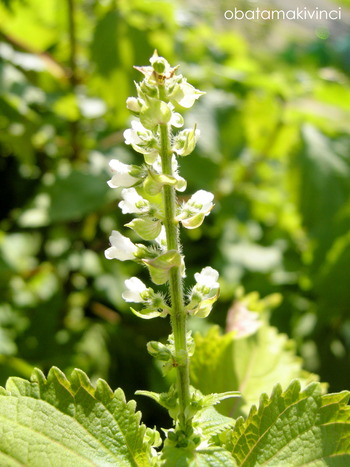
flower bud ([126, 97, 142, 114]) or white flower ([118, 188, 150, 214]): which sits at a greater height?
flower bud ([126, 97, 142, 114])

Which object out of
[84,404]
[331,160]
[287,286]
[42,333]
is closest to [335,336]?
[287,286]

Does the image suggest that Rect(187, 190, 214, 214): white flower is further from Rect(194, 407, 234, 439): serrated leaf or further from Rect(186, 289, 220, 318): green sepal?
Rect(194, 407, 234, 439): serrated leaf

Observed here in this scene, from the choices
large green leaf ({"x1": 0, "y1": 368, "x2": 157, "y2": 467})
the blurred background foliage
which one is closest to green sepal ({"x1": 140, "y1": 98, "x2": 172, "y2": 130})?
large green leaf ({"x1": 0, "y1": 368, "x2": 157, "y2": 467})

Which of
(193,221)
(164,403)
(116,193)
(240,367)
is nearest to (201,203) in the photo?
(193,221)

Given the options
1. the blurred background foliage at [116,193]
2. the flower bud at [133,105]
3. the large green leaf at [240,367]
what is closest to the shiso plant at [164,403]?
the flower bud at [133,105]

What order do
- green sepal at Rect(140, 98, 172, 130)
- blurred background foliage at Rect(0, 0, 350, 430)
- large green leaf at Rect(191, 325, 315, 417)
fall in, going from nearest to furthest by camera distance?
1. green sepal at Rect(140, 98, 172, 130)
2. large green leaf at Rect(191, 325, 315, 417)
3. blurred background foliage at Rect(0, 0, 350, 430)

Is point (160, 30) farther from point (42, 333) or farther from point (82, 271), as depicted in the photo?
point (42, 333)
